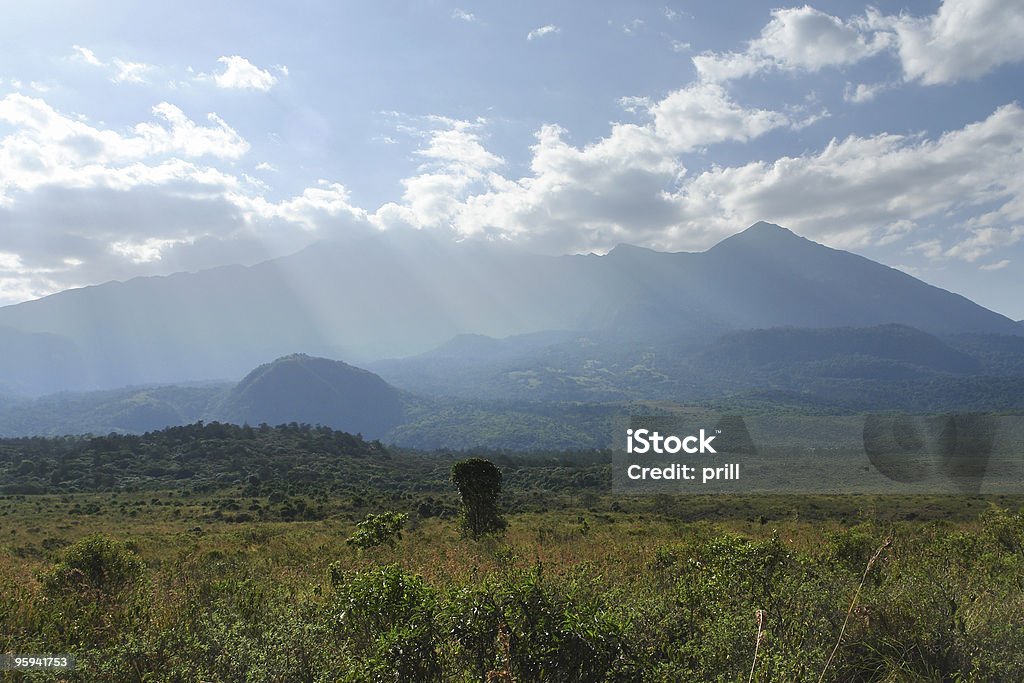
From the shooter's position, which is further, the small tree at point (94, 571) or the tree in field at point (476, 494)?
the tree in field at point (476, 494)

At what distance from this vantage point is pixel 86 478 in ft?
200

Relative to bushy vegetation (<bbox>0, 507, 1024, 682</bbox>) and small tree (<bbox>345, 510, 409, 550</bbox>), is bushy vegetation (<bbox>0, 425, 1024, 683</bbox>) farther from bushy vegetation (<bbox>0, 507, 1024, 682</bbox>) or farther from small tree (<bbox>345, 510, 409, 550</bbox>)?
small tree (<bbox>345, 510, 409, 550</bbox>)

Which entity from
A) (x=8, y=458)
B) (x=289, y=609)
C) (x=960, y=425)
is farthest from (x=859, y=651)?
(x=8, y=458)

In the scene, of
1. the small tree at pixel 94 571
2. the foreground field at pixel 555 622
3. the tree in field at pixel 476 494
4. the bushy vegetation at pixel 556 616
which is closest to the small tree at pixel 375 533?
the bushy vegetation at pixel 556 616

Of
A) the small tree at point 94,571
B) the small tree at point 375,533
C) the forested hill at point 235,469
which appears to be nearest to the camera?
the small tree at point 94,571

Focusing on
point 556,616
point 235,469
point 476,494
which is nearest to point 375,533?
point 476,494

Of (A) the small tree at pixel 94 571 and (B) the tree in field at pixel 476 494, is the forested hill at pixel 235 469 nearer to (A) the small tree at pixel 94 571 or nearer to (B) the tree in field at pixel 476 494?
(B) the tree in field at pixel 476 494

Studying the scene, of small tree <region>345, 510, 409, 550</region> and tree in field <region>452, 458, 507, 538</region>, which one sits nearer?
small tree <region>345, 510, 409, 550</region>

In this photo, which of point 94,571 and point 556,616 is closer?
point 556,616

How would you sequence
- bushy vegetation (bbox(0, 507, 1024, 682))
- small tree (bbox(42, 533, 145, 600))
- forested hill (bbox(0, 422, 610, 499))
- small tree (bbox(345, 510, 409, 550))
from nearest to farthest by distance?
bushy vegetation (bbox(0, 507, 1024, 682)) → small tree (bbox(42, 533, 145, 600)) → small tree (bbox(345, 510, 409, 550)) → forested hill (bbox(0, 422, 610, 499))

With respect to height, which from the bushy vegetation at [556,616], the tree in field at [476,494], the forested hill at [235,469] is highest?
the bushy vegetation at [556,616]

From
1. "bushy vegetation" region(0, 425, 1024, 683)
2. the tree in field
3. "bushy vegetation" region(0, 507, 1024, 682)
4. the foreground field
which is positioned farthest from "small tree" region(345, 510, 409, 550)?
"bushy vegetation" region(0, 507, 1024, 682)

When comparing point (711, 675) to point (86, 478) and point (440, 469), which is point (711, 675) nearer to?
point (86, 478)

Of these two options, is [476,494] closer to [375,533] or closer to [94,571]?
[375,533]
